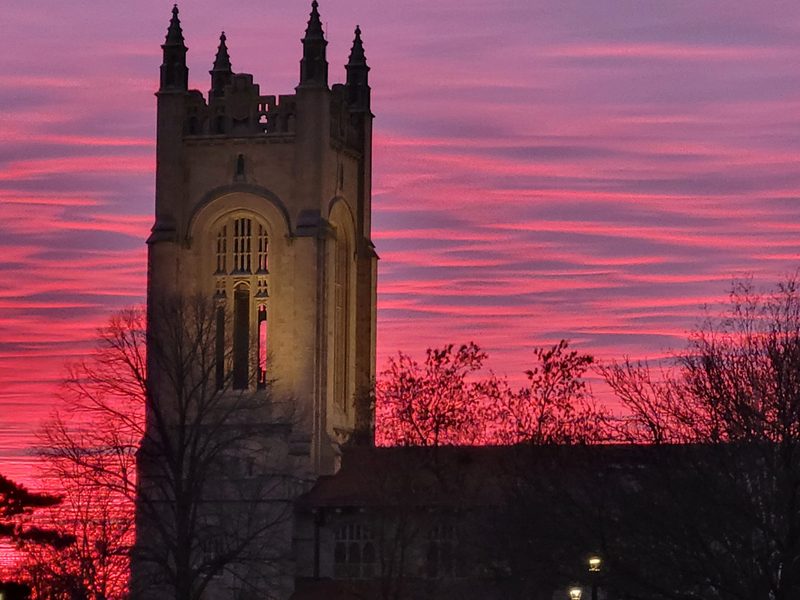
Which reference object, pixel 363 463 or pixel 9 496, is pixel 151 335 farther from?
pixel 363 463

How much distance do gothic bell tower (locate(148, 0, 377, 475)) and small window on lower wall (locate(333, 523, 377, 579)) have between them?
312cm

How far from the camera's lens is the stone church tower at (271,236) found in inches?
3999

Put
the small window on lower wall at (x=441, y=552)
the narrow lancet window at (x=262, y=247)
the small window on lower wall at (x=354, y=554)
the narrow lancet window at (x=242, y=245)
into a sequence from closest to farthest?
1. the small window on lower wall at (x=441, y=552)
2. the small window on lower wall at (x=354, y=554)
3. the narrow lancet window at (x=262, y=247)
4. the narrow lancet window at (x=242, y=245)

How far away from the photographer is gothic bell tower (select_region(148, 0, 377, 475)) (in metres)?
102

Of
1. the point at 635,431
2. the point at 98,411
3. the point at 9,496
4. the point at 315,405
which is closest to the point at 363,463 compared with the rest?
the point at 315,405

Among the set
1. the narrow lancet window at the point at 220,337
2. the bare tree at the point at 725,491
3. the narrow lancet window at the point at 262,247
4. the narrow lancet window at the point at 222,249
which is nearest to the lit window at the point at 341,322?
the narrow lancet window at the point at 262,247

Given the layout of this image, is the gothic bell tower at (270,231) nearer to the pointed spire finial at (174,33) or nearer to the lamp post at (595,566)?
the pointed spire finial at (174,33)

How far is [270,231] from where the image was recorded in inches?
4063

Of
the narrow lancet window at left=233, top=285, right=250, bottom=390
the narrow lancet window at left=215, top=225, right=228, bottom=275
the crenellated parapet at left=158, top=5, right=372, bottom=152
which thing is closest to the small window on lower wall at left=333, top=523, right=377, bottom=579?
the narrow lancet window at left=233, top=285, right=250, bottom=390

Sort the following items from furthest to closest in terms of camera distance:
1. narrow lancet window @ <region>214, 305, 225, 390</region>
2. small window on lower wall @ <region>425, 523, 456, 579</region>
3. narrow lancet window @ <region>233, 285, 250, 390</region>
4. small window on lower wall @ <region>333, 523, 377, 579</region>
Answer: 1. narrow lancet window @ <region>233, 285, 250, 390</region>
2. small window on lower wall @ <region>333, 523, 377, 579</region>
3. narrow lancet window @ <region>214, 305, 225, 390</region>
4. small window on lower wall @ <region>425, 523, 456, 579</region>

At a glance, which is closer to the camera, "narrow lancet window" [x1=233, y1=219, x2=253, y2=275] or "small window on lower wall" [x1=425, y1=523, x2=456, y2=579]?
"small window on lower wall" [x1=425, y1=523, x2=456, y2=579]

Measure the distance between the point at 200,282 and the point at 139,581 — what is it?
22.3 meters

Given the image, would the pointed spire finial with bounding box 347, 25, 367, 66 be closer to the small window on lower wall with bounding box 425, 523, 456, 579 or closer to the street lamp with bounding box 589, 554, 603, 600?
the small window on lower wall with bounding box 425, 523, 456, 579

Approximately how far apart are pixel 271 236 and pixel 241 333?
428cm
